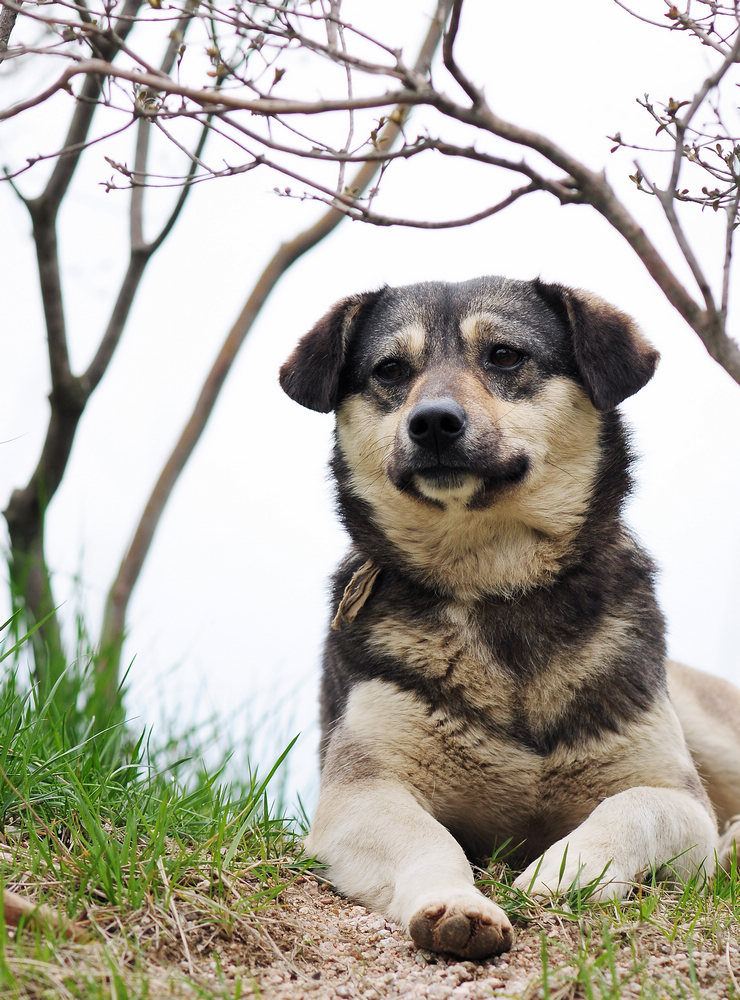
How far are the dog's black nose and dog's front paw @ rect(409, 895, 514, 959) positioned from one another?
57.2 inches

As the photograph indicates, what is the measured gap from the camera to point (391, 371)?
3.95m

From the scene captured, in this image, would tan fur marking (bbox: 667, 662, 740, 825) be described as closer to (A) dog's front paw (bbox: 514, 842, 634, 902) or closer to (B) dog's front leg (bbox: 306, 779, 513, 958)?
(A) dog's front paw (bbox: 514, 842, 634, 902)

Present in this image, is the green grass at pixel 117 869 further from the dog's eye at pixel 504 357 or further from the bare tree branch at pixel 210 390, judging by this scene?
the bare tree branch at pixel 210 390

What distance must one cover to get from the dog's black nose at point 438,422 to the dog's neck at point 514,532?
0.92 ft

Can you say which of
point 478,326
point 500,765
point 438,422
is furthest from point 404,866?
point 478,326

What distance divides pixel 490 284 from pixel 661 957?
2.51 m

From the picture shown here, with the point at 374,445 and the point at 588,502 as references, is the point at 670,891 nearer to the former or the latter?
the point at 588,502

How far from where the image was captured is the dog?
3.31 m

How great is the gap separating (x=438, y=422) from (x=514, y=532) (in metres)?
0.56

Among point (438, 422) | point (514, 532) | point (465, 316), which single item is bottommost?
point (514, 532)

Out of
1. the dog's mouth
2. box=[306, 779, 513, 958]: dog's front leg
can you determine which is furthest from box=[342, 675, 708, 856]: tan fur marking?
the dog's mouth

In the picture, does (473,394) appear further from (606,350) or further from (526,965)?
(526,965)

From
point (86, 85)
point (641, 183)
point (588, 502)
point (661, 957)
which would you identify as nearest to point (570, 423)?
point (588, 502)

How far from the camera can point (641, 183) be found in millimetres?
2744
